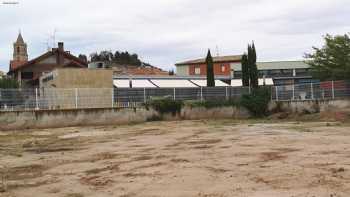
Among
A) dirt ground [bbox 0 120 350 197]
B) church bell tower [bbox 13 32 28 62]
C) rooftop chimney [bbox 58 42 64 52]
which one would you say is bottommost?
dirt ground [bbox 0 120 350 197]

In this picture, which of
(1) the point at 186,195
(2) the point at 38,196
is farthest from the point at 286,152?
(2) the point at 38,196

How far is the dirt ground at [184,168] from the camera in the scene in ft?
33.5

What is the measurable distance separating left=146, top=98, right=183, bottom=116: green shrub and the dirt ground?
1545 centimetres

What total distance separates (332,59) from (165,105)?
17227 mm

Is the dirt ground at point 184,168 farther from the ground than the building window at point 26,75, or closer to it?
closer to it

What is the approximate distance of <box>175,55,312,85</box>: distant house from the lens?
76.1 metres

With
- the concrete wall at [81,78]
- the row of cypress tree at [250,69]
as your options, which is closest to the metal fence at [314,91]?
the row of cypress tree at [250,69]

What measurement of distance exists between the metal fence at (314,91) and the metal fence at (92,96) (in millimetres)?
A: 3065

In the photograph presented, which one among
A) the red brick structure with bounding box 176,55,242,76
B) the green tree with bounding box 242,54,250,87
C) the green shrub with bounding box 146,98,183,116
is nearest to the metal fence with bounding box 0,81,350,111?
the green shrub with bounding box 146,98,183,116

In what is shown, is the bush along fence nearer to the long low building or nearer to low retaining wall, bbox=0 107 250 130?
low retaining wall, bbox=0 107 250 130

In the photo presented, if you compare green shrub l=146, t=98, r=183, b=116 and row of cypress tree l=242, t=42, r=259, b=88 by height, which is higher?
row of cypress tree l=242, t=42, r=259, b=88

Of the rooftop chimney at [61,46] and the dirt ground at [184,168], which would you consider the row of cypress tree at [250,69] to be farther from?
the rooftop chimney at [61,46]

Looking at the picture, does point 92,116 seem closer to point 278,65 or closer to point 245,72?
point 245,72

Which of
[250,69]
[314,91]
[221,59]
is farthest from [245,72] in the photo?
[221,59]
